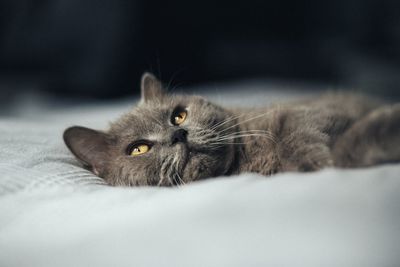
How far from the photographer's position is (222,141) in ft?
4.26

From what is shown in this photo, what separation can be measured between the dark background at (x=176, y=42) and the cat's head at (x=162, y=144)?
99cm

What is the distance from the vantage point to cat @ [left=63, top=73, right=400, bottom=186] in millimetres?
1087

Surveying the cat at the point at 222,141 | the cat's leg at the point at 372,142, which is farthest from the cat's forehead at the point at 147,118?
the cat's leg at the point at 372,142

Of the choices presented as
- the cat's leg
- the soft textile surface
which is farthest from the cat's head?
the cat's leg

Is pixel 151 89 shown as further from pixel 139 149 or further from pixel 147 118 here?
pixel 139 149

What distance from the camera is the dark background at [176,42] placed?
234 cm

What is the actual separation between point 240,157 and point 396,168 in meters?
0.49

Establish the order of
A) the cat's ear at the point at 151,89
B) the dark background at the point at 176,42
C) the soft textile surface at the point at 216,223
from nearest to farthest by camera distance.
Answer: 1. the soft textile surface at the point at 216,223
2. the cat's ear at the point at 151,89
3. the dark background at the point at 176,42

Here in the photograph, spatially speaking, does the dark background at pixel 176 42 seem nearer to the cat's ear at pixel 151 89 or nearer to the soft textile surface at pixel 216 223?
the cat's ear at pixel 151 89

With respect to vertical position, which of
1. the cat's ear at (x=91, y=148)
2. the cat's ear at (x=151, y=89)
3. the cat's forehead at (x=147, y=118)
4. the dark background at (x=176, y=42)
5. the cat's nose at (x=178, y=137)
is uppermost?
the dark background at (x=176, y=42)

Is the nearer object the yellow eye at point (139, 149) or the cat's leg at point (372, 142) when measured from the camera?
the cat's leg at point (372, 142)

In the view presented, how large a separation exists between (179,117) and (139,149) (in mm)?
176

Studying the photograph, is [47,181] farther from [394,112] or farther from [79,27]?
[79,27]

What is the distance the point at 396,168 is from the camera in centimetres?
93
